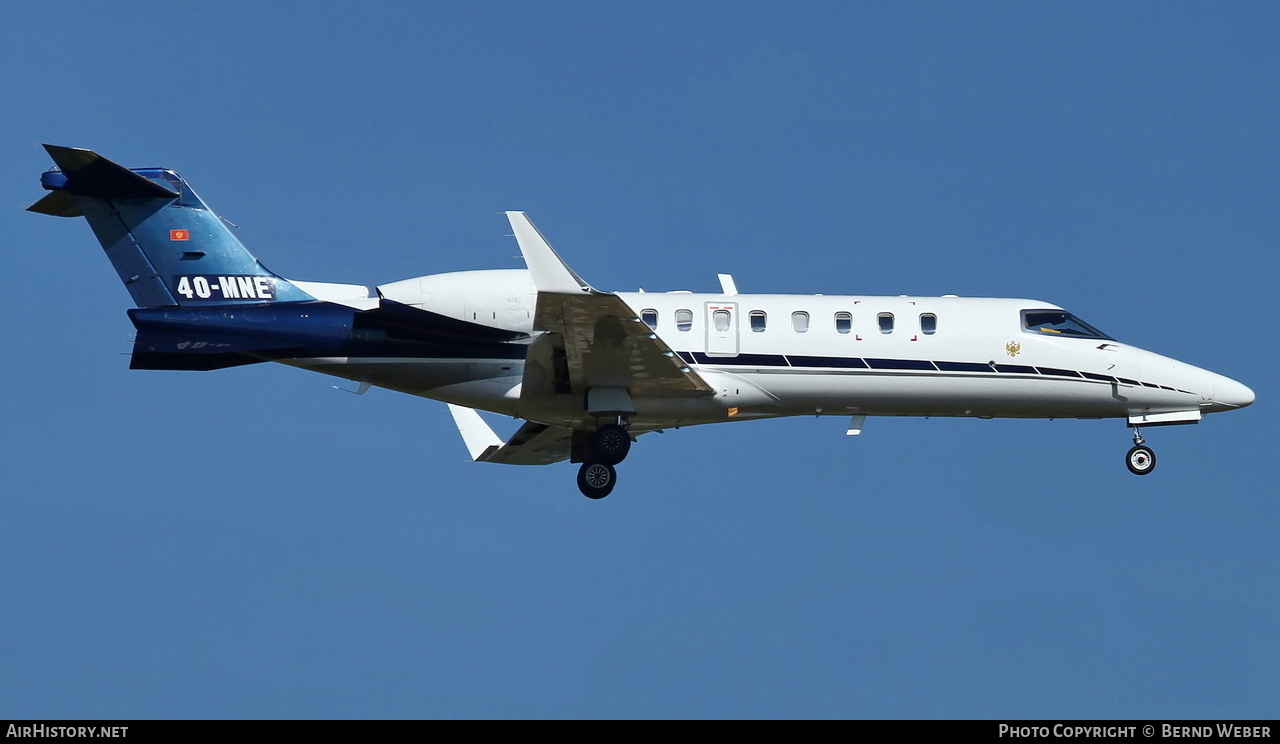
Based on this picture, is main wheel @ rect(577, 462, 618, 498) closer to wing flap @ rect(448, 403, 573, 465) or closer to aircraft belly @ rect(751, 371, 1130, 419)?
aircraft belly @ rect(751, 371, 1130, 419)

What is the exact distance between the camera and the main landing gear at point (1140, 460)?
78.4 feet

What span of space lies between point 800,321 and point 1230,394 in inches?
272

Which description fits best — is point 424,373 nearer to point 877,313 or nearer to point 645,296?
point 645,296

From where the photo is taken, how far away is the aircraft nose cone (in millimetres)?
23859

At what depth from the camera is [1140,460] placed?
2391 centimetres

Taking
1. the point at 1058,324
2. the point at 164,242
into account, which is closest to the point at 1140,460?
the point at 1058,324

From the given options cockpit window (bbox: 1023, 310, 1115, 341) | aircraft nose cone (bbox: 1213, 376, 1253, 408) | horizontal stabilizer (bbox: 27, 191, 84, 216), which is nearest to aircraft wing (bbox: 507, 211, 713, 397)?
cockpit window (bbox: 1023, 310, 1115, 341)

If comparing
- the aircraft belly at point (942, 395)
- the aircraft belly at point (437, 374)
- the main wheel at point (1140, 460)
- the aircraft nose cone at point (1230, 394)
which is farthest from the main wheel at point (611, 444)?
the aircraft nose cone at point (1230, 394)

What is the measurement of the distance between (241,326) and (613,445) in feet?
18.0

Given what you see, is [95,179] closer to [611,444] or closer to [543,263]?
[543,263]

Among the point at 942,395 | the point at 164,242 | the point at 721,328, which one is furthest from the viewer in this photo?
the point at 942,395

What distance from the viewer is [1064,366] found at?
76.9 ft
